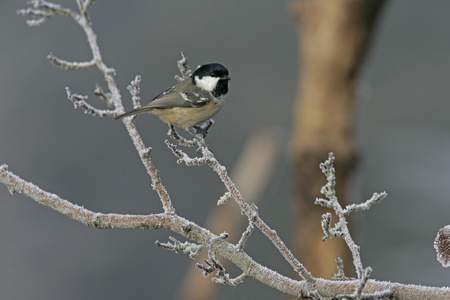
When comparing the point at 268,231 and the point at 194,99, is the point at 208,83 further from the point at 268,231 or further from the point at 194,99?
the point at 268,231

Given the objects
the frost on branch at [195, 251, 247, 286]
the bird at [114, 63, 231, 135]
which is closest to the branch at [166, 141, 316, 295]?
the frost on branch at [195, 251, 247, 286]

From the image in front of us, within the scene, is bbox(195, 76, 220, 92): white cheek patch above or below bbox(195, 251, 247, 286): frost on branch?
above

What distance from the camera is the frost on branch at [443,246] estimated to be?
1.16m

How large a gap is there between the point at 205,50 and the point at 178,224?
4.26m

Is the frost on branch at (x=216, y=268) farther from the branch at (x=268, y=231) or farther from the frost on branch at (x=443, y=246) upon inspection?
the frost on branch at (x=443, y=246)

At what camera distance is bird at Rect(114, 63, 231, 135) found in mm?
2344

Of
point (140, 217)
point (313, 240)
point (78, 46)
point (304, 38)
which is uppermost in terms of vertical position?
point (78, 46)

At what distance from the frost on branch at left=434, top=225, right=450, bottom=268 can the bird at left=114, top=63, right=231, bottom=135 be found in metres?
1.31

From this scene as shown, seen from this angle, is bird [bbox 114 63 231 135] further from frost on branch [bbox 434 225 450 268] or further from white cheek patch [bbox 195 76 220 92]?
frost on branch [bbox 434 225 450 268]

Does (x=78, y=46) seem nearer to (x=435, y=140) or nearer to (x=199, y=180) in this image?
(x=199, y=180)

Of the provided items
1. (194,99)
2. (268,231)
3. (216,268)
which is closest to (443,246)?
(268,231)

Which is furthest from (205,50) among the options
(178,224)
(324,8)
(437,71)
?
(178,224)

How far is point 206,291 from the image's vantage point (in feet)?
12.9

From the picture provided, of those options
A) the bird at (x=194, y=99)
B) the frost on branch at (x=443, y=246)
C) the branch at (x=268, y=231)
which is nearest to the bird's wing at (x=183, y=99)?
the bird at (x=194, y=99)
